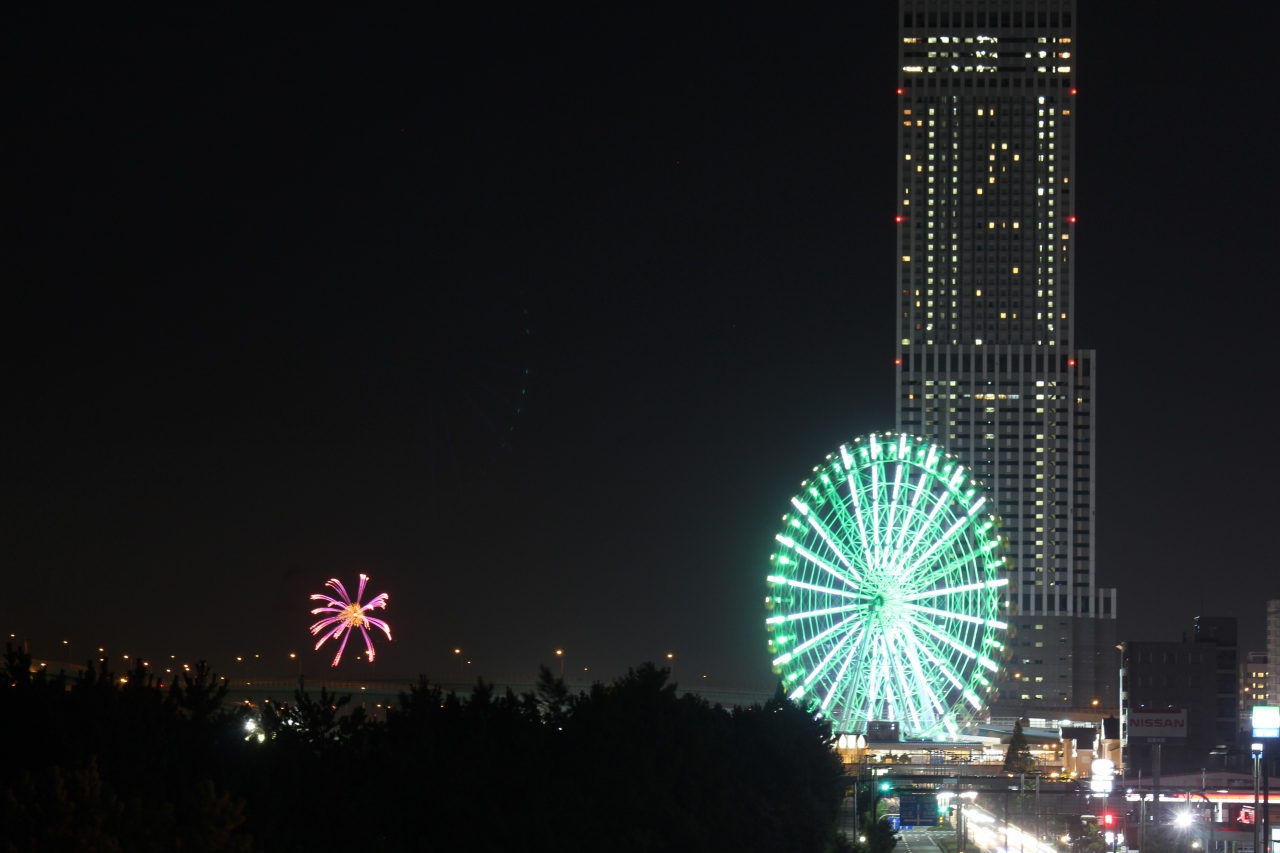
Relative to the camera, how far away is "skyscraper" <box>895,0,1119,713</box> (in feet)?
582

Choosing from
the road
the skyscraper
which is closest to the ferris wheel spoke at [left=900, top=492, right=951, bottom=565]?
the road

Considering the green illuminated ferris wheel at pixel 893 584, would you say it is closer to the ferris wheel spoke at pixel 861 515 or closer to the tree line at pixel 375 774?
the ferris wheel spoke at pixel 861 515

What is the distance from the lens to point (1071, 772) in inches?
4063

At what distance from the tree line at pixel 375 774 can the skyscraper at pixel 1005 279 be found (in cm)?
13334

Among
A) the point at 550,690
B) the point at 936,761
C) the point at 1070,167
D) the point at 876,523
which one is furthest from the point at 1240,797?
the point at 1070,167

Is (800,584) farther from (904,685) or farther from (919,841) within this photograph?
(919,841)

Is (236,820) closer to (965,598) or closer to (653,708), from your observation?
(653,708)

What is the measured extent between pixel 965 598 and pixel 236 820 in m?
58.8

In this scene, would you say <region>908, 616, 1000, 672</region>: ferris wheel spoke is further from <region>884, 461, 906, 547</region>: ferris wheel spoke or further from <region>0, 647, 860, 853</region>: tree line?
<region>0, 647, 860, 853</region>: tree line

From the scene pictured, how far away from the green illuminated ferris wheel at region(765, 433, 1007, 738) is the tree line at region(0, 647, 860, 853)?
93.9 ft

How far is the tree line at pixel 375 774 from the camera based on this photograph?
21312 mm

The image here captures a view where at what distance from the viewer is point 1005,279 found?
586 feet

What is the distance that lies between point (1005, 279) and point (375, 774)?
155m

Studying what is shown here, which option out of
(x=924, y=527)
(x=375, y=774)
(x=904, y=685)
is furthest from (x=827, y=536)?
(x=375, y=774)
